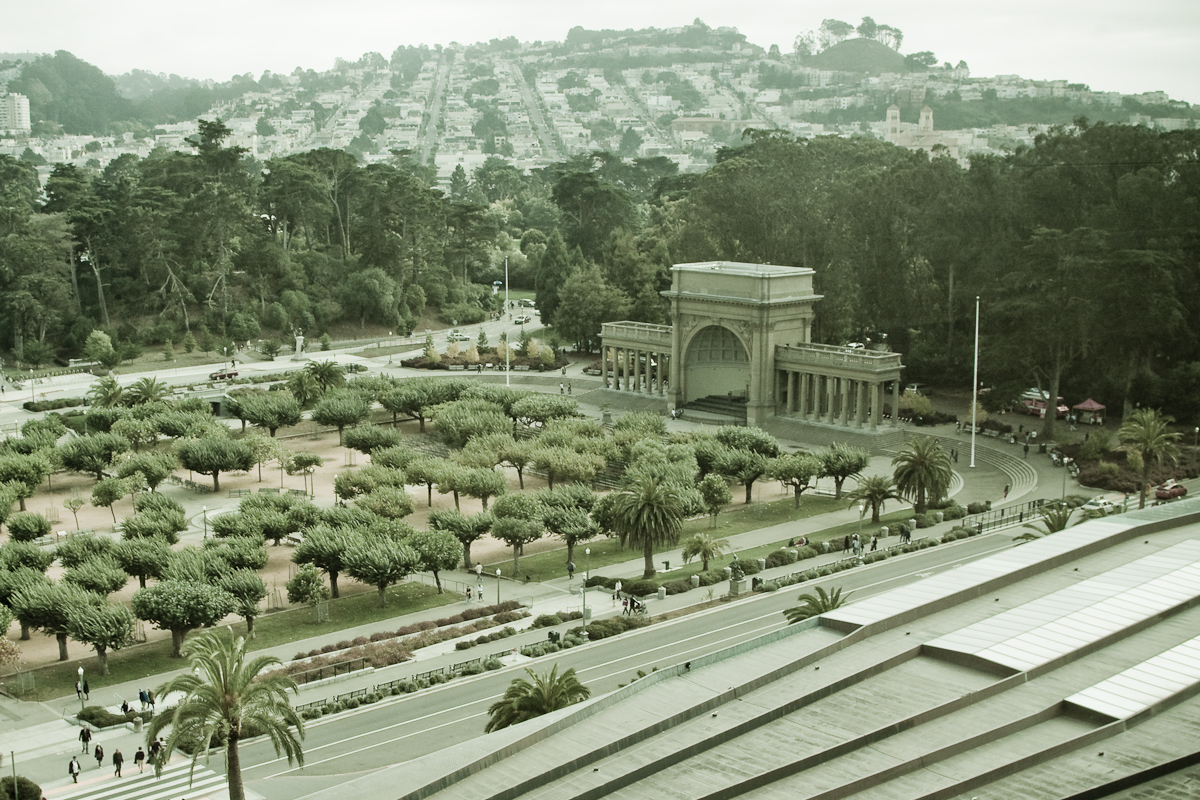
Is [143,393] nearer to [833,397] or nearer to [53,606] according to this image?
[53,606]

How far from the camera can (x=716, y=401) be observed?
105938 mm

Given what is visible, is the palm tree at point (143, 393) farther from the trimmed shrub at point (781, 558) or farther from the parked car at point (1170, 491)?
the parked car at point (1170, 491)

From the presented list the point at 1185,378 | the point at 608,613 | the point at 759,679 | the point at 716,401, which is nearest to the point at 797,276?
the point at 716,401

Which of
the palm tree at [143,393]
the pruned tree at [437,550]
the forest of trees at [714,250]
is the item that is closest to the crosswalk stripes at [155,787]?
the pruned tree at [437,550]

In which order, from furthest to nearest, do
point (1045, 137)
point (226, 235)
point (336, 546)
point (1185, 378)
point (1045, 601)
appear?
point (226, 235)
point (1045, 137)
point (1185, 378)
point (336, 546)
point (1045, 601)

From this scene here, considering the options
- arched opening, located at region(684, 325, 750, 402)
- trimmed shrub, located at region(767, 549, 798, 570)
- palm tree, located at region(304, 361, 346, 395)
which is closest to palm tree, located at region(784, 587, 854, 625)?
trimmed shrub, located at region(767, 549, 798, 570)

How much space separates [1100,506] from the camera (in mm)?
71750

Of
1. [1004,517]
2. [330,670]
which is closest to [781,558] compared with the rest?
[1004,517]

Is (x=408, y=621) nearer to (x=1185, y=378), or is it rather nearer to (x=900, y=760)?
(x=900, y=760)

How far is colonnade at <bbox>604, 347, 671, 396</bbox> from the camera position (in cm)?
10944

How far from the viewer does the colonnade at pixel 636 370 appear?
109 metres

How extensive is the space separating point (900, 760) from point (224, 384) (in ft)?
297

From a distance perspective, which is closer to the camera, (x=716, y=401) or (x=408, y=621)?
(x=408, y=621)

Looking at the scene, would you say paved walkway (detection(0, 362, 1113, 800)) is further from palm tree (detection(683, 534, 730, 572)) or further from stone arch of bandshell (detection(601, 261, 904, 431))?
stone arch of bandshell (detection(601, 261, 904, 431))
